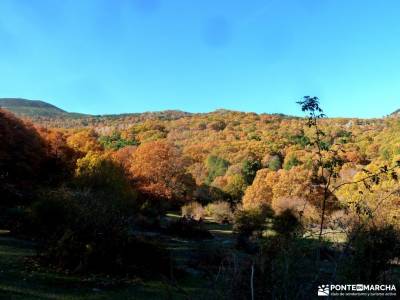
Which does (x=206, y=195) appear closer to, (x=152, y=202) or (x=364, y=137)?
(x=152, y=202)

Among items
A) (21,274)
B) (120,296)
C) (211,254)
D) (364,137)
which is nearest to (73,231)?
(21,274)

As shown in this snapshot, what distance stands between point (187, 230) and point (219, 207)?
20092mm

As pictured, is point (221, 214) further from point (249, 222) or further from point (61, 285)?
point (61, 285)

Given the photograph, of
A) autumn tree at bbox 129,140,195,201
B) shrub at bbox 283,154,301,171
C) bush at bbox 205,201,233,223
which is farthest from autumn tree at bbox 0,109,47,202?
shrub at bbox 283,154,301,171

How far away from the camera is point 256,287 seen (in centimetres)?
471

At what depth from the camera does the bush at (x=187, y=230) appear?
2936 cm

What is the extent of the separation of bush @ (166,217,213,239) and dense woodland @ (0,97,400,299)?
0.12 metres

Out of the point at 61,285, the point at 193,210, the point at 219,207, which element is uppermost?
the point at 219,207

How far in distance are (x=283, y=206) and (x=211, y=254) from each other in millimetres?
25260

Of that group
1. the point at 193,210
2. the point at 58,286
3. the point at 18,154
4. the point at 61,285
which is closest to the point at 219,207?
the point at 193,210

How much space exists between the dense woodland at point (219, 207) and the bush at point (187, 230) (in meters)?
0.12

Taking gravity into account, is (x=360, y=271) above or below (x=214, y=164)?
below

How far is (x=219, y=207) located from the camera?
49.5 m

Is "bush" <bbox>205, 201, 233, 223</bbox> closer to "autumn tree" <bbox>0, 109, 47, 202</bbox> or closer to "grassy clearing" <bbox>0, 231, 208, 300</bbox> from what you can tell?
"autumn tree" <bbox>0, 109, 47, 202</bbox>
